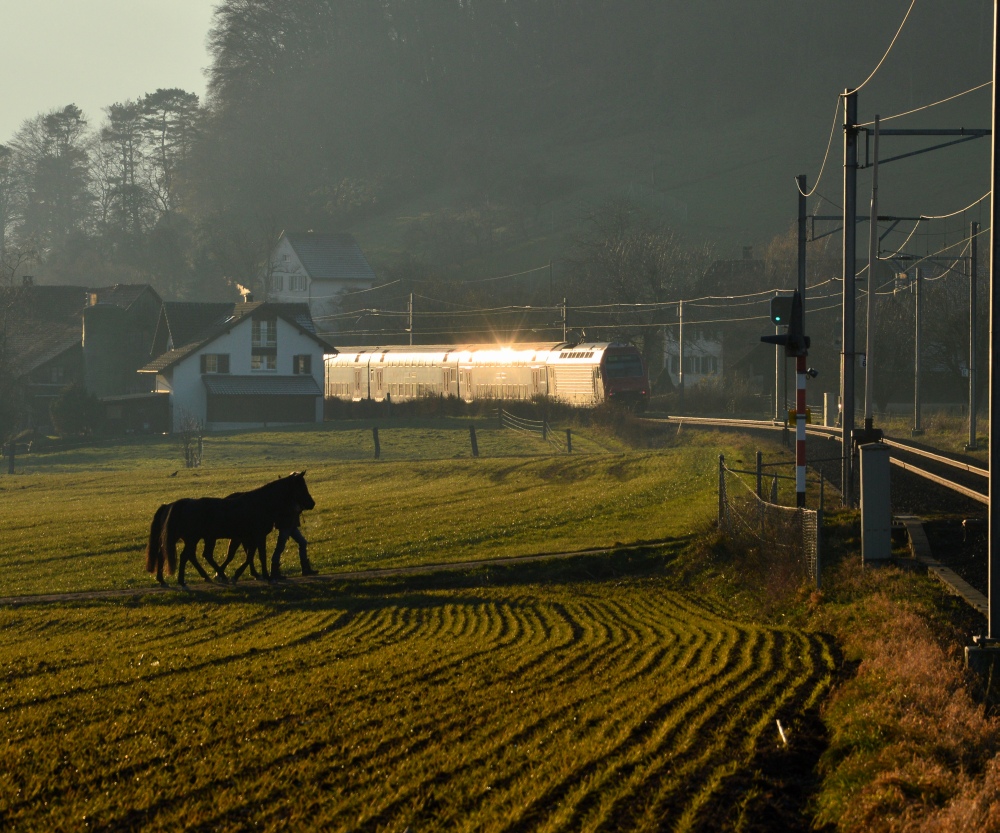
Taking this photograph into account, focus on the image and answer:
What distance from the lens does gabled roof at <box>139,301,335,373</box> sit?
7462 cm

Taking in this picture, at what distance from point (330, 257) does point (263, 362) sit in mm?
38396

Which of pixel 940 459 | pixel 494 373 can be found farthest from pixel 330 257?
pixel 940 459

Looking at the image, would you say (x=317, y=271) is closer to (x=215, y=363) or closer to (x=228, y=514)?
(x=215, y=363)

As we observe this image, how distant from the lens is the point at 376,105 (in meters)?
158

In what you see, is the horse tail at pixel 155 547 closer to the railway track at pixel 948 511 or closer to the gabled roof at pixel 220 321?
the railway track at pixel 948 511

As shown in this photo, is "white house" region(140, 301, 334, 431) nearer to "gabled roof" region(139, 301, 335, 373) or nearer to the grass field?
"gabled roof" region(139, 301, 335, 373)

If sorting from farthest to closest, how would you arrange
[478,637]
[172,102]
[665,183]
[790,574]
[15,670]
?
1. [172,102]
2. [665,183]
3. [790,574]
4. [478,637]
5. [15,670]

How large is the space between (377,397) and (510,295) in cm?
1798

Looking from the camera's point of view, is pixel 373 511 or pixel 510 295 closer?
pixel 373 511

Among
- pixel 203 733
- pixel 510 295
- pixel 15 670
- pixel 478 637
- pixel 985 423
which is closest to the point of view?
pixel 203 733

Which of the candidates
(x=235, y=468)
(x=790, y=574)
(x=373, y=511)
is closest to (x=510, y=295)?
(x=235, y=468)

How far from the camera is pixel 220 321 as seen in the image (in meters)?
81.5

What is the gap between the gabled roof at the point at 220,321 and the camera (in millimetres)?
74625

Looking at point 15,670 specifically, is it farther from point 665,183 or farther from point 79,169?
point 79,169
